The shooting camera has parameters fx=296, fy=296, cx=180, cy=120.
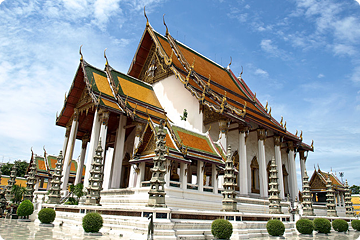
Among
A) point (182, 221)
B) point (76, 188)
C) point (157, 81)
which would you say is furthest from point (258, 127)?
point (182, 221)

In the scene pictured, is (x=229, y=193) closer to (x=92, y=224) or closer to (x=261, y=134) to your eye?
(x=92, y=224)

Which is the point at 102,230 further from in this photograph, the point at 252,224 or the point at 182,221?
the point at 252,224

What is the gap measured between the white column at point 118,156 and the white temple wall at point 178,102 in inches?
115

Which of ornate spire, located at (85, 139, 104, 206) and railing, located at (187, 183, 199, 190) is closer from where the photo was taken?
ornate spire, located at (85, 139, 104, 206)

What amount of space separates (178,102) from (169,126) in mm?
6056

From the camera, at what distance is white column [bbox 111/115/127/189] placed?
15686 millimetres

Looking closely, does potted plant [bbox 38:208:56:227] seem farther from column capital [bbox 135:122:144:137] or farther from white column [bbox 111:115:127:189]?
column capital [bbox 135:122:144:137]

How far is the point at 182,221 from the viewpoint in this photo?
25.8ft

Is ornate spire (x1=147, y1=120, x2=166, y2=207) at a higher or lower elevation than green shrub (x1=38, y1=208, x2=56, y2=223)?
higher

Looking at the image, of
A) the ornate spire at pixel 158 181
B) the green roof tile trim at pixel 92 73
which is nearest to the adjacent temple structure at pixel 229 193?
the ornate spire at pixel 158 181

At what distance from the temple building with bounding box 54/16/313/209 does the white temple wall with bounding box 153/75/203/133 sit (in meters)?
0.06

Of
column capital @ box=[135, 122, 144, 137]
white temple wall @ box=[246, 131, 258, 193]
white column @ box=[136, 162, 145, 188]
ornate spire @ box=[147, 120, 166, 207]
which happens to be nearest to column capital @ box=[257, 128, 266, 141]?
white temple wall @ box=[246, 131, 258, 193]

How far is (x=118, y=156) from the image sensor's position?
16.1 metres

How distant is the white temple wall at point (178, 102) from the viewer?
16.4 metres
